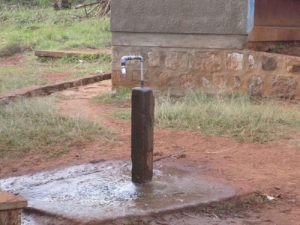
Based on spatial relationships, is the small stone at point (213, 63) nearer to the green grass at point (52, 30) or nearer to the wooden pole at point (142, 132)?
the wooden pole at point (142, 132)

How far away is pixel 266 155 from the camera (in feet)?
18.9

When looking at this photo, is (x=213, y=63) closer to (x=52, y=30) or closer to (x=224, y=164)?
(x=224, y=164)

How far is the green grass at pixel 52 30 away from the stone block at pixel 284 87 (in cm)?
859

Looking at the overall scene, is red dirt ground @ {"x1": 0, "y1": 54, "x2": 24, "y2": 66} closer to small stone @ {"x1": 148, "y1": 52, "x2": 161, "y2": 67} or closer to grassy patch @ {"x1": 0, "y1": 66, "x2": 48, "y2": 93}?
grassy patch @ {"x1": 0, "y1": 66, "x2": 48, "y2": 93}

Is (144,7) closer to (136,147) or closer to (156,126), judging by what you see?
(156,126)

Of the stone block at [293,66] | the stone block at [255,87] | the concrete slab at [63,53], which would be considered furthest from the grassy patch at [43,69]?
the stone block at [293,66]

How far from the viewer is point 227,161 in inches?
222

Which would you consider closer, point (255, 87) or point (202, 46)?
point (255, 87)

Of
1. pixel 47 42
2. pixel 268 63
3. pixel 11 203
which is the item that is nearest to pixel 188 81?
pixel 268 63

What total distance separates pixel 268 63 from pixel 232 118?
5.83 feet

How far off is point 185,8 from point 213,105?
195cm

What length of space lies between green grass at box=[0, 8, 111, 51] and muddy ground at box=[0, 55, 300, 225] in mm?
10028

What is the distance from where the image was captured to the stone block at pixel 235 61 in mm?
8508

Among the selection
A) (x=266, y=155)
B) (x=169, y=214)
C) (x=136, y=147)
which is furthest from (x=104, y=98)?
(x=169, y=214)
